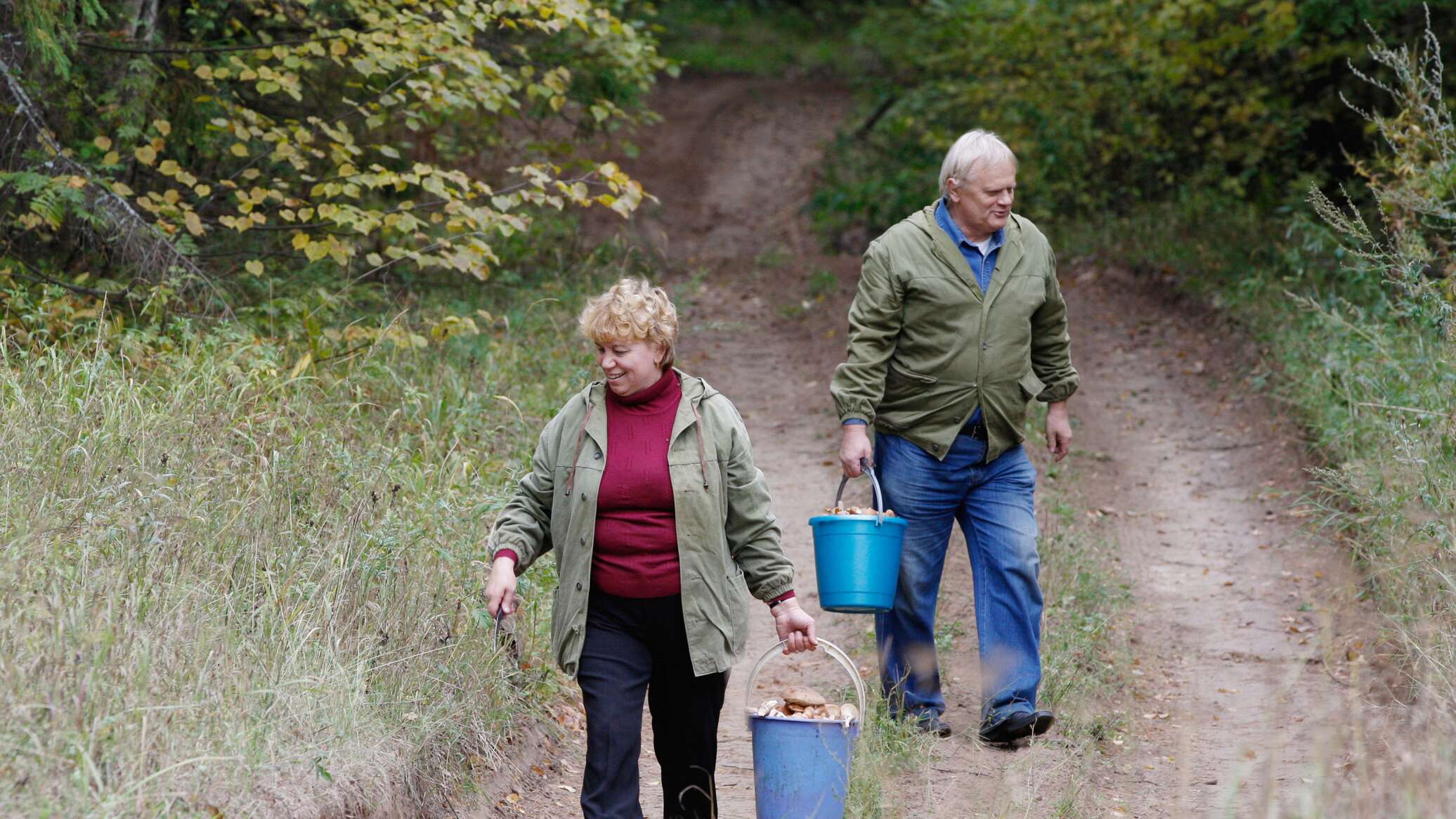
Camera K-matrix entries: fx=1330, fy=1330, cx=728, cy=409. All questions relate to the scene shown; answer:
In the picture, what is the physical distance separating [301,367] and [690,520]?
354 centimetres

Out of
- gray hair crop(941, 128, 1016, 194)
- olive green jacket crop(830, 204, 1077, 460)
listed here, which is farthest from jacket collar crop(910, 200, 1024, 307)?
gray hair crop(941, 128, 1016, 194)

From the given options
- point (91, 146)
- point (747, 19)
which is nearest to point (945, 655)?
point (91, 146)

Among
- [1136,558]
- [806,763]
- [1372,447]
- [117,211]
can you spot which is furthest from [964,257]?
[117,211]

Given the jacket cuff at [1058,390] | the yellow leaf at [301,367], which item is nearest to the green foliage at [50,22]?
the yellow leaf at [301,367]

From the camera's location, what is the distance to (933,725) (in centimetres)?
503

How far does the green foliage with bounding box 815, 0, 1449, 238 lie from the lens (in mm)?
14461

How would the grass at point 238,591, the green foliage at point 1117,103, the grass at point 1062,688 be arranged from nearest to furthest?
the grass at point 238,591, the grass at point 1062,688, the green foliage at point 1117,103

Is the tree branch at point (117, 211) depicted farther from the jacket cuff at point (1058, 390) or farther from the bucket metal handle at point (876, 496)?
the jacket cuff at point (1058, 390)

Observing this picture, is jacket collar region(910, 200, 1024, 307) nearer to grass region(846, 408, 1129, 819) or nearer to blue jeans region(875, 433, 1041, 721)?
blue jeans region(875, 433, 1041, 721)

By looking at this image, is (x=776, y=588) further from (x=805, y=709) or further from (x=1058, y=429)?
(x=1058, y=429)

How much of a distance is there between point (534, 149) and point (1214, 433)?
232 inches

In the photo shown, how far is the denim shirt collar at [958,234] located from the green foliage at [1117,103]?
9.29 meters

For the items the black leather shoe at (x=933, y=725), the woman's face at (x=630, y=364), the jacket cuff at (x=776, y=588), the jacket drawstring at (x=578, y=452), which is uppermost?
the woman's face at (x=630, y=364)

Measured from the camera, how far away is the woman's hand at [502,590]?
3.62 meters
